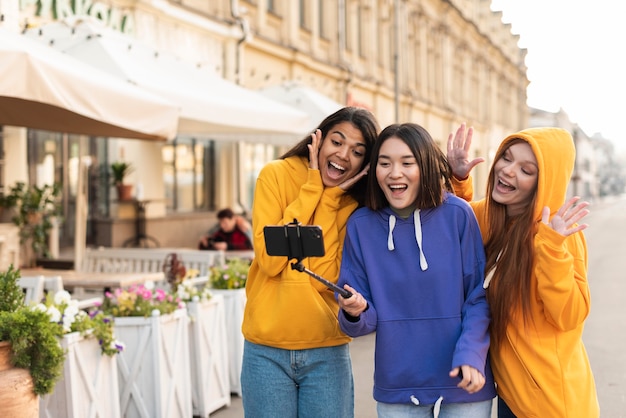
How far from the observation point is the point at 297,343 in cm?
291

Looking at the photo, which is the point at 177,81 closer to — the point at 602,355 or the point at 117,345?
the point at 117,345

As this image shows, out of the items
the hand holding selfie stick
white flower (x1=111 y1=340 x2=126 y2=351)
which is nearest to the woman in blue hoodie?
the hand holding selfie stick

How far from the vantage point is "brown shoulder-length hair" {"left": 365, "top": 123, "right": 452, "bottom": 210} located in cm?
277

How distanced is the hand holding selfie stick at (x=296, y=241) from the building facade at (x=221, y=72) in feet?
20.4

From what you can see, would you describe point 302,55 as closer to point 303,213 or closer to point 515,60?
point 303,213

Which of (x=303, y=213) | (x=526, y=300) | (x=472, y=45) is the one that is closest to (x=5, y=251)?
(x=303, y=213)

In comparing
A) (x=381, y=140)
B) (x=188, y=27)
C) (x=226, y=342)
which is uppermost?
(x=188, y=27)

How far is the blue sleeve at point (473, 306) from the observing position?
259 centimetres

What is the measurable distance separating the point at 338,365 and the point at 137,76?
4905 millimetres

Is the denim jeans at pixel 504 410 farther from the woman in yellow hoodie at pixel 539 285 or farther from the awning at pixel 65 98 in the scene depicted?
the awning at pixel 65 98

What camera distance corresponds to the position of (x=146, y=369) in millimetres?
4848

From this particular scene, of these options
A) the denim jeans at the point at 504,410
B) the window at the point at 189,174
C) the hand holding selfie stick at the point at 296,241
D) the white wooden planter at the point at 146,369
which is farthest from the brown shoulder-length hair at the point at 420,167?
the window at the point at 189,174

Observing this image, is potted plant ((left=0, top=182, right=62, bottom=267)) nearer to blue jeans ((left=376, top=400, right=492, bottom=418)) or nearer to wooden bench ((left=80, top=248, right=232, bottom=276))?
wooden bench ((left=80, top=248, right=232, bottom=276))

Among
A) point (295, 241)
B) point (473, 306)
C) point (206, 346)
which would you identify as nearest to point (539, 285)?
point (473, 306)
